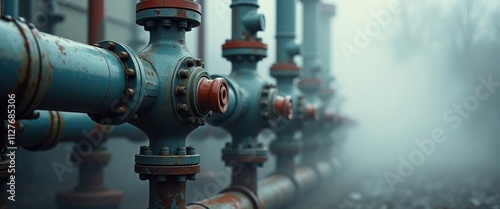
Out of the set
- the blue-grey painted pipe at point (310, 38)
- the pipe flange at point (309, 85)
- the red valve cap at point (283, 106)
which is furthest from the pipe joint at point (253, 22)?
the blue-grey painted pipe at point (310, 38)

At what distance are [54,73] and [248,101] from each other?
6.72 feet

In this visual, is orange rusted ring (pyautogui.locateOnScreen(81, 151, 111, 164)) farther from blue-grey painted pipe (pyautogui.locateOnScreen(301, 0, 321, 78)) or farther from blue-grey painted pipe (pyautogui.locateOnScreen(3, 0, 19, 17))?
blue-grey painted pipe (pyautogui.locateOnScreen(301, 0, 321, 78))

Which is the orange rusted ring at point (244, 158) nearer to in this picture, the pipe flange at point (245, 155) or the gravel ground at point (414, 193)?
the pipe flange at point (245, 155)

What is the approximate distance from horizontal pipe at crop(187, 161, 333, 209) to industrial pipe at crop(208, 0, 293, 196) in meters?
0.21

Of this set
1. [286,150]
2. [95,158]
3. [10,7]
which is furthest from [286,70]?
[10,7]

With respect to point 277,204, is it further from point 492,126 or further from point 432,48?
point 432,48

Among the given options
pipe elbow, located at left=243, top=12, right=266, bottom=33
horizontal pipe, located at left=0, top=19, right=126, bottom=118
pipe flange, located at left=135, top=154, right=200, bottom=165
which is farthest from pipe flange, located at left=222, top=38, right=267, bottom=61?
horizontal pipe, located at left=0, top=19, right=126, bottom=118

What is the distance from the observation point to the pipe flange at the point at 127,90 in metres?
1.97

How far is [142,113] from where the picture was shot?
2.22 metres

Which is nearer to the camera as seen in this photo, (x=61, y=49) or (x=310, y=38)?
(x=61, y=49)

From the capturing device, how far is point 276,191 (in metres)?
4.39

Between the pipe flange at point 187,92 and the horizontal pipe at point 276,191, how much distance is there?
2.08 feet

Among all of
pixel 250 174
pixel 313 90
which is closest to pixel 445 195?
pixel 313 90

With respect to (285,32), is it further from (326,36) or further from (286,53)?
(326,36)
